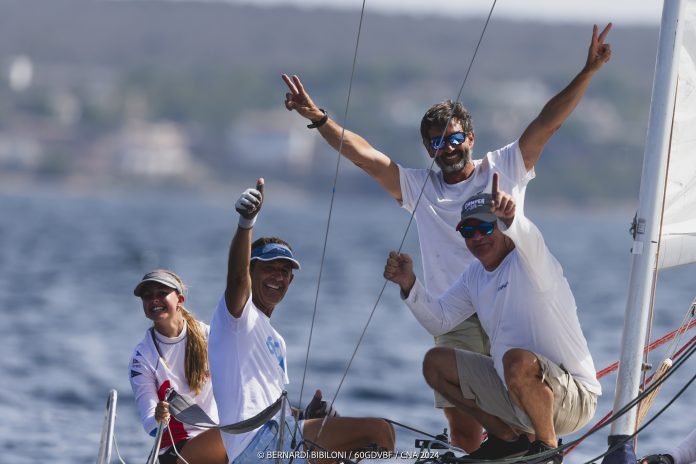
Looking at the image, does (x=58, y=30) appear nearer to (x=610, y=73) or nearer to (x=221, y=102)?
(x=221, y=102)

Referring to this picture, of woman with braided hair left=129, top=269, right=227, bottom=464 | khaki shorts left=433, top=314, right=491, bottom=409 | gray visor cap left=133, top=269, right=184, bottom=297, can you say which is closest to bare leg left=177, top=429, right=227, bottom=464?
woman with braided hair left=129, top=269, right=227, bottom=464

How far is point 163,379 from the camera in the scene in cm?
585

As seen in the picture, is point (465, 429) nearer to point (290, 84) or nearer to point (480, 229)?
point (480, 229)

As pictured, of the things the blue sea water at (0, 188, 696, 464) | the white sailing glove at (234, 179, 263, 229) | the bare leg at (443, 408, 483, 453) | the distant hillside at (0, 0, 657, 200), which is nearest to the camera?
the white sailing glove at (234, 179, 263, 229)

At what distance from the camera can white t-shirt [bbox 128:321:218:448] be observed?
581cm

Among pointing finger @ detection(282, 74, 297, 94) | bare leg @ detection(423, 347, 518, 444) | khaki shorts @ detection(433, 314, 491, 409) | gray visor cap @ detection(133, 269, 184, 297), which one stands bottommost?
bare leg @ detection(423, 347, 518, 444)

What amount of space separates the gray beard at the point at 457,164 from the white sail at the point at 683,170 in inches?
32.1

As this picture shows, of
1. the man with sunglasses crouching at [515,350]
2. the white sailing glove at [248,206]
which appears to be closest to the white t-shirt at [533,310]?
the man with sunglasses crouching at [515,350]

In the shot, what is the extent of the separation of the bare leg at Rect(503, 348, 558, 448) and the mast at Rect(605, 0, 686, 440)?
314 mm

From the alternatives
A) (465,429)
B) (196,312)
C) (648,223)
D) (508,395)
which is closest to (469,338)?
(465,429)

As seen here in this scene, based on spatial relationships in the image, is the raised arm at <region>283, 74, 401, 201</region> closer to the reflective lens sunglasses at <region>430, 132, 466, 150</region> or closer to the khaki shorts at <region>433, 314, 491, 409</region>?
the reflective lens sunglasses at <region>430, 132, 466, 150</region>

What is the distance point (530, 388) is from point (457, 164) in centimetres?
109

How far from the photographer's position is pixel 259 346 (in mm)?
5223

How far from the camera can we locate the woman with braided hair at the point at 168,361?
5.82 m
